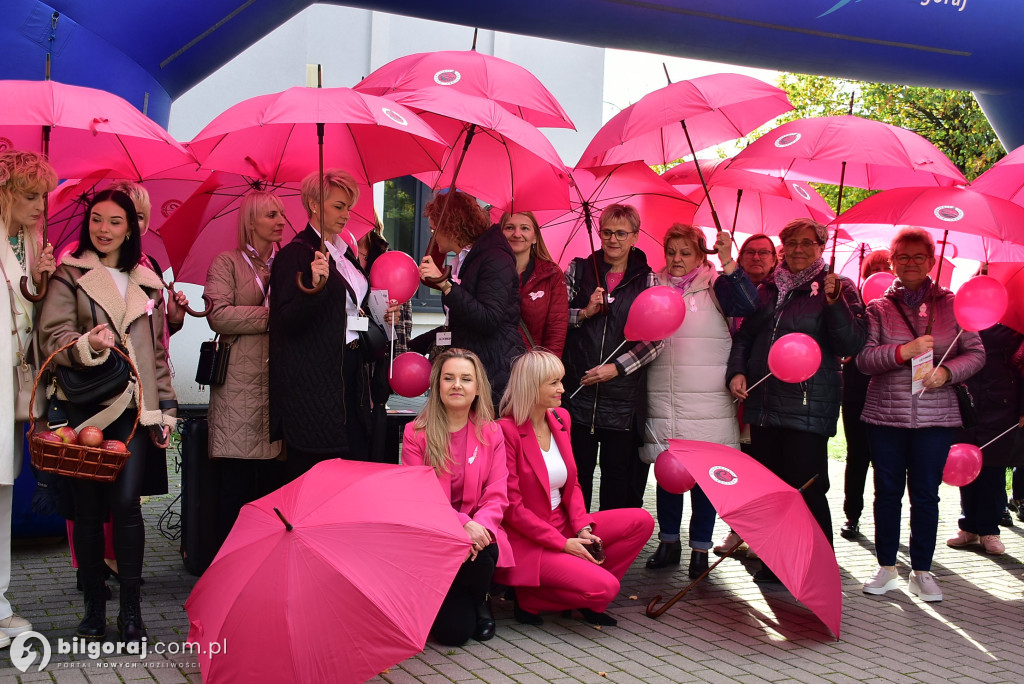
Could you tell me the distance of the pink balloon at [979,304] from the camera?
5512mm

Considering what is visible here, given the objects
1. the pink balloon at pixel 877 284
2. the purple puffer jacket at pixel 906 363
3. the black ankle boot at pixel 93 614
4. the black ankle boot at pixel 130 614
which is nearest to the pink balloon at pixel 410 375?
the black ankle boot at pixel 130 614

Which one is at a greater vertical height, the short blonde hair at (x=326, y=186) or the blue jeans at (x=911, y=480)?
the short blonde hair at (x=326, y=186)

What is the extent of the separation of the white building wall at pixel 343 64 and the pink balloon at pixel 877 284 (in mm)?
6732

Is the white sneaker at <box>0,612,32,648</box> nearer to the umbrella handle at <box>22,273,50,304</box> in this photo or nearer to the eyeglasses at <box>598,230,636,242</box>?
the umbrella handle at <box>22,273,50,304</box>

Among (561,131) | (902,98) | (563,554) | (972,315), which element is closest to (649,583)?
(563,554)

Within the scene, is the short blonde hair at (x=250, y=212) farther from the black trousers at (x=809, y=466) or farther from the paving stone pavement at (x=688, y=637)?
the black trousers at (x=809, y=466)

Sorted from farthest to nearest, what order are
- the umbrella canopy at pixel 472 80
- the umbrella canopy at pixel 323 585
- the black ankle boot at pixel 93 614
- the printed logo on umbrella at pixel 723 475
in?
the umbrella canopy at pixel 472 80, the printed logo on umbrella at pixel 723 475, the black ankle boot at pixel 93 614, the umbrella canopy at pixel 323 585

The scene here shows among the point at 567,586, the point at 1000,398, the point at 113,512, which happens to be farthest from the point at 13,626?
the point at 1000,398

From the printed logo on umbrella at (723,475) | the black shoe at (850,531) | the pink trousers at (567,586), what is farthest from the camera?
the black shoe at (850,531)

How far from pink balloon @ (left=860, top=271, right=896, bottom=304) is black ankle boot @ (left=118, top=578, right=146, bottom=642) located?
195 inches

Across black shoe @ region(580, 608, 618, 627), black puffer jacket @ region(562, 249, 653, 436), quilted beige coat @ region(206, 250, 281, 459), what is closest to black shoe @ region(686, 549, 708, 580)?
black puffer jacket @ region(562, 249, 653, 436)

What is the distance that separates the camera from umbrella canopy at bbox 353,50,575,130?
5457 millimetres

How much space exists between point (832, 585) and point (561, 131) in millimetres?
9698

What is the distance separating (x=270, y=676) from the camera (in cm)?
336
